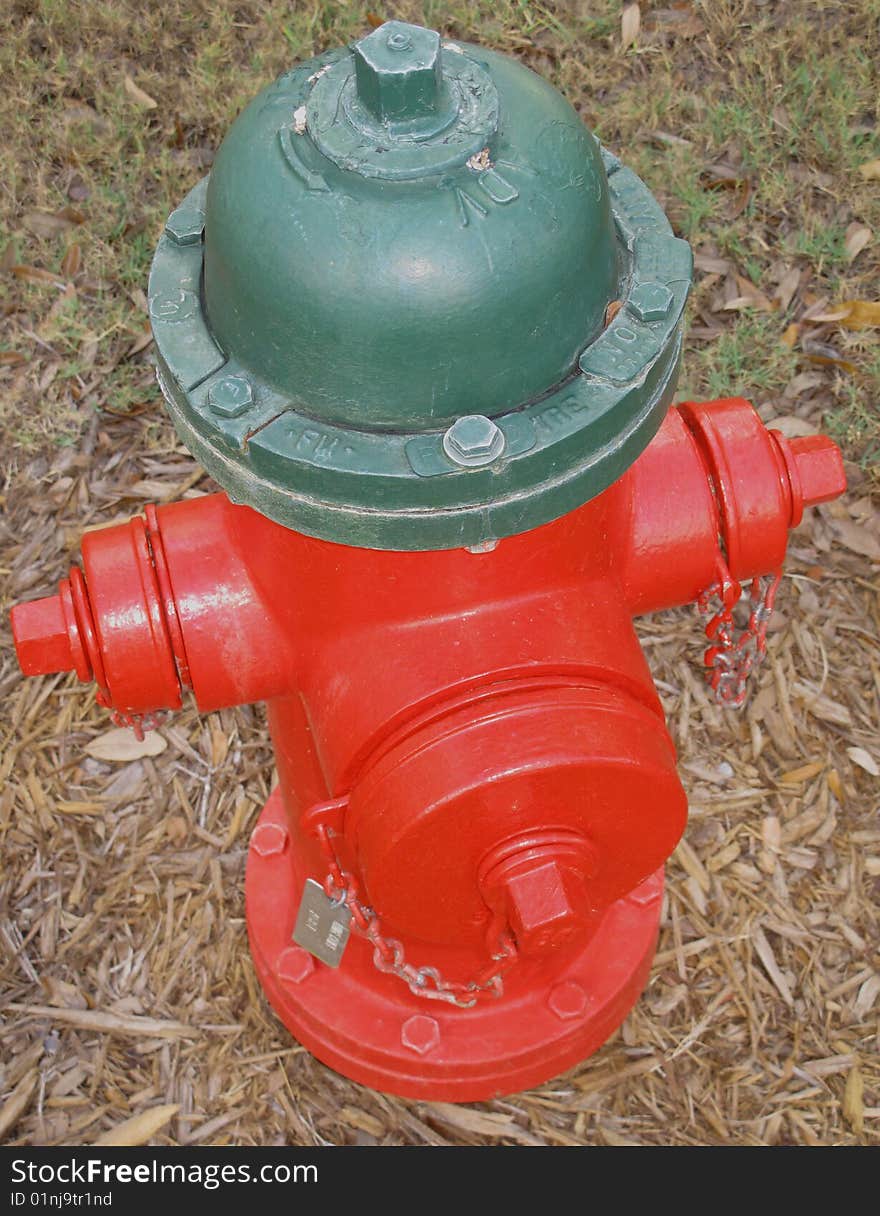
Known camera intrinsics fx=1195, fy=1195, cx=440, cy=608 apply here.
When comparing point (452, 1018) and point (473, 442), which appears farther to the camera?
point (452, 1018)

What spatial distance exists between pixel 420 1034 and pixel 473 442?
4.09ft

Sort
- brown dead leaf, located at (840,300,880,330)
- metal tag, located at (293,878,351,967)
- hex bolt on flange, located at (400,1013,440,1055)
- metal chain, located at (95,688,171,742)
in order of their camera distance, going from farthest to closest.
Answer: brown dead leaf, located at (840,300,880,330)
hex bolt on flange, located at (400,1013,440,1055)
metal tag, located at (293,878,351,967)
metal chain, located at (95,688,171,742)

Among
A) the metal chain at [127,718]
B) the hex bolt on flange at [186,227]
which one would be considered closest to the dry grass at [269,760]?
the metal chain at [127,718]

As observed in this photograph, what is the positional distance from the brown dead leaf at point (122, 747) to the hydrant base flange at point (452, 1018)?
48 centimetres

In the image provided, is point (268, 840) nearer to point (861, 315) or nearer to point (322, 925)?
point (322, 925)

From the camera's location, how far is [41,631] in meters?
1.49

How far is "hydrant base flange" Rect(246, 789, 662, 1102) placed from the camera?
203 centimetres

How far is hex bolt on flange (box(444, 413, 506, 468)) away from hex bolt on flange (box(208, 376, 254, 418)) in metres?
0.21

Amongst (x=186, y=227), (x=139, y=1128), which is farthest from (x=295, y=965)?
(x=186, y=227)

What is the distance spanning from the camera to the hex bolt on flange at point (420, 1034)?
6.59 feet

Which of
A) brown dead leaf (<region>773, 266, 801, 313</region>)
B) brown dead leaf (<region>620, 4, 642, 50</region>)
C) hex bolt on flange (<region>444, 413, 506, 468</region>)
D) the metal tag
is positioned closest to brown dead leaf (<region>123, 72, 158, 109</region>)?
brown dead leaf (<region>620, 4, 642, 50</region>)

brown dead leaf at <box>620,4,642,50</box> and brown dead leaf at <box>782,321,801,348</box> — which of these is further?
brown dead leaf at <box>620,4,642,50</box>

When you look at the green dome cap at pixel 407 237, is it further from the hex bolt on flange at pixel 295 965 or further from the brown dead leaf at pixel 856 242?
the brown dead leaf at pixel 856 242

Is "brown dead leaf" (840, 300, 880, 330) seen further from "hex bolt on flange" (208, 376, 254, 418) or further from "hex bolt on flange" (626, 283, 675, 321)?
"hex bolt on flange" (208, 376, 254, 418)
